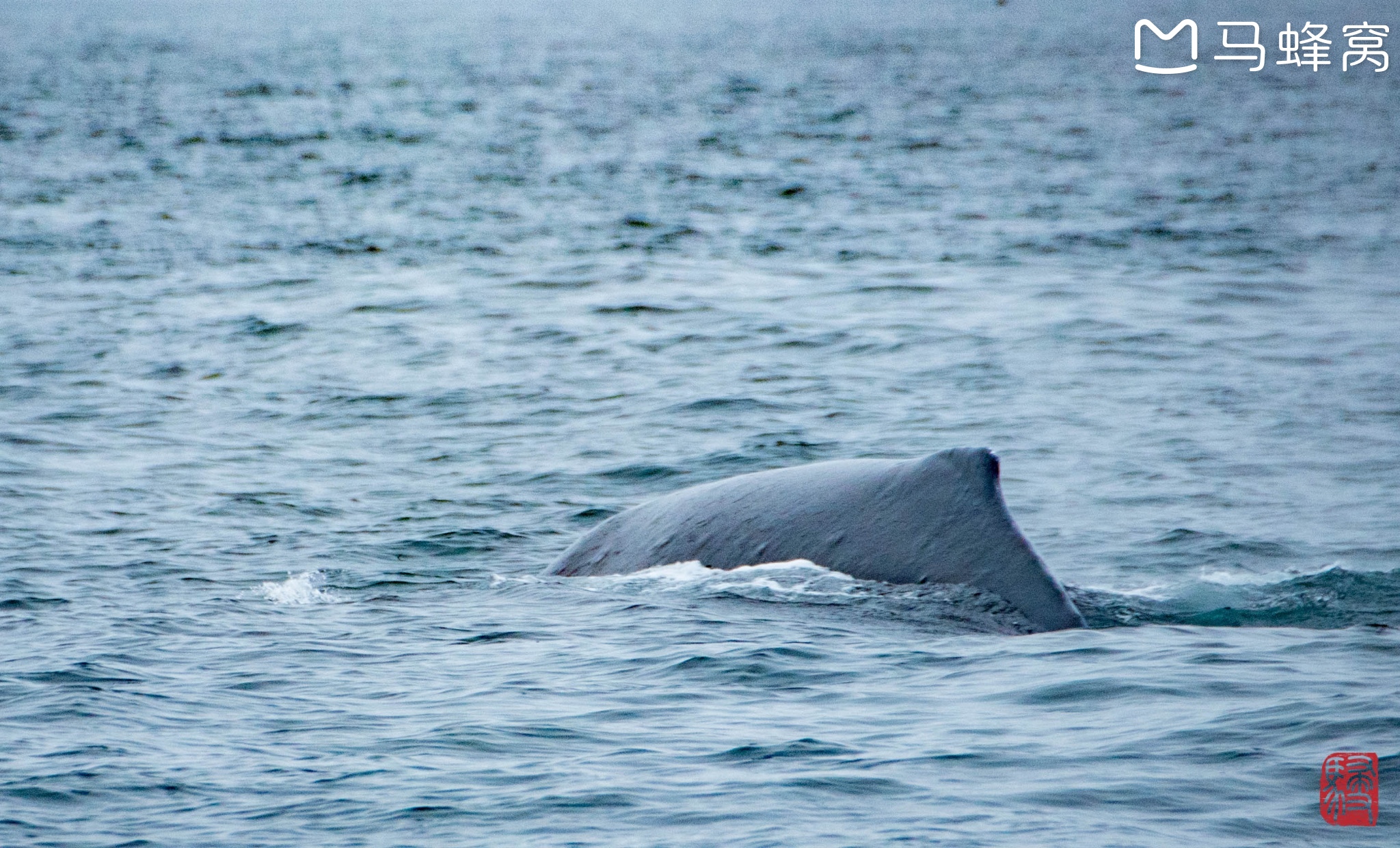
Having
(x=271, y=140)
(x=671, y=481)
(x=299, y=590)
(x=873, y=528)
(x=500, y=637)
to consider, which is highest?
(x=271, y=140)

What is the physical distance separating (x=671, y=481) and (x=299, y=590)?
12.0 feet

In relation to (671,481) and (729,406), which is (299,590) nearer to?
(671,481)

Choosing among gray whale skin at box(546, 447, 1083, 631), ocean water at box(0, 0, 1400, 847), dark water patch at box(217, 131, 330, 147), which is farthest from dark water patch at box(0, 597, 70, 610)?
dark water patch at box(217, 131, 330, 147)

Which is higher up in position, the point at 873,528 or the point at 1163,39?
the point at 1163,39

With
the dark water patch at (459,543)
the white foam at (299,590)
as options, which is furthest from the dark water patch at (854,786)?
the dark water patch at (459,543)

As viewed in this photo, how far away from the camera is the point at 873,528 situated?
310 inches

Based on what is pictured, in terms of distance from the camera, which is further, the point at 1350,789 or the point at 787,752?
the point at 787,752

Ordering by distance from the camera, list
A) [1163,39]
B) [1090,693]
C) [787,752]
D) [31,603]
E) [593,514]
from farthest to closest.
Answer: [1163,39] → [593,514] → [31,603] → [1090,693] → [787,752]

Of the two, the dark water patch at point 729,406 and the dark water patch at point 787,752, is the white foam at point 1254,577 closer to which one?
the dark water patch at point 787,752

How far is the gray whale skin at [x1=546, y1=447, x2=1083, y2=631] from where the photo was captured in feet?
24.8

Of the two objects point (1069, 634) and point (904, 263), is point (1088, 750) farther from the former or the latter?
point (904, 263)

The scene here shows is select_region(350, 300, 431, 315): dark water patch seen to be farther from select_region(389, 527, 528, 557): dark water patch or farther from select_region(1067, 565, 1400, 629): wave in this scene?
select_region(1067, 565, 1400, 629): wave

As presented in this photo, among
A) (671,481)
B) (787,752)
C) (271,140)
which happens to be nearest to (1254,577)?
(787,752)

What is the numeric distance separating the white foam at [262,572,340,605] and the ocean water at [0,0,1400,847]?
0.04m
